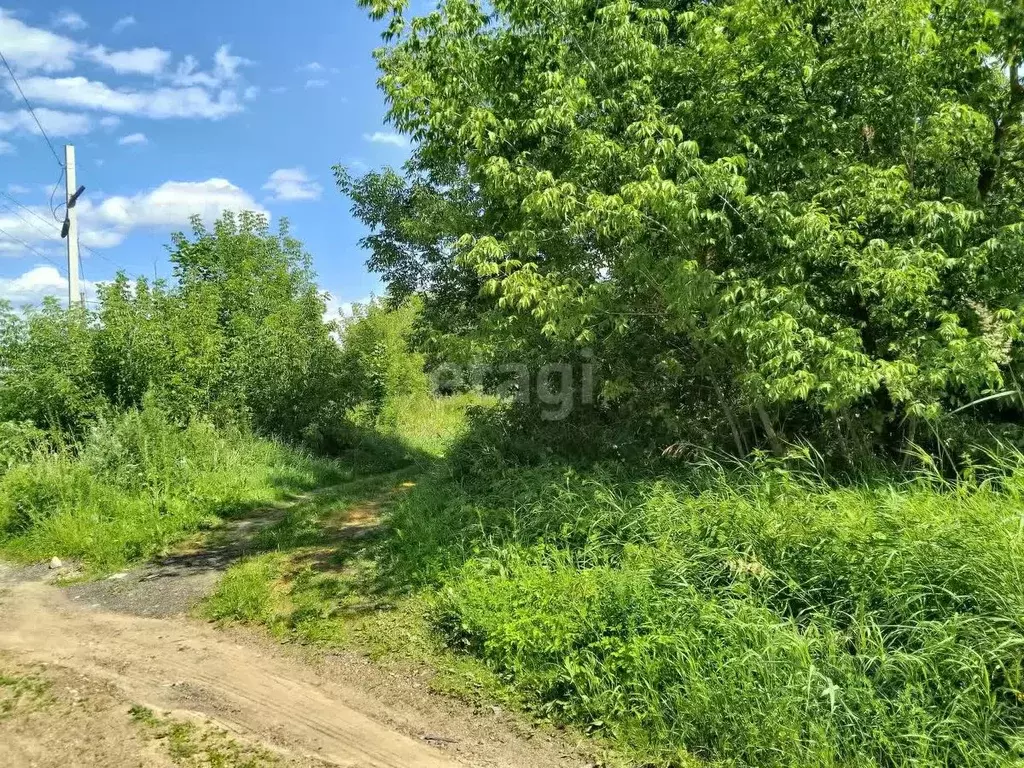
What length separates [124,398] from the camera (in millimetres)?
10234

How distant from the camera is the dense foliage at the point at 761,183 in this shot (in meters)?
5.03

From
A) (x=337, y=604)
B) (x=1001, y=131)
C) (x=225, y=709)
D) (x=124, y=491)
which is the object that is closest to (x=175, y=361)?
(x=124, y=491)

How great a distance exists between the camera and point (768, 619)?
3848mm

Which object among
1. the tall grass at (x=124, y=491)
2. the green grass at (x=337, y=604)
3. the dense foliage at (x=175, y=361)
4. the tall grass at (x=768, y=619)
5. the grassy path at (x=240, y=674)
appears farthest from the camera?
the dense foliage at (x=175, y=361)

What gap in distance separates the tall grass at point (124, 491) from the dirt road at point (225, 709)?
86.0 inches

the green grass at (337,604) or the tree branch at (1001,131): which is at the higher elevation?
the tree branch at (1001,131)

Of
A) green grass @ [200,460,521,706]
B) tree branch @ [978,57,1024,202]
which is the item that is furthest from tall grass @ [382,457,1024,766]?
tree branch @ [978,57,1024,202]

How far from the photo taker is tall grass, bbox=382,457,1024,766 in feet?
10.3

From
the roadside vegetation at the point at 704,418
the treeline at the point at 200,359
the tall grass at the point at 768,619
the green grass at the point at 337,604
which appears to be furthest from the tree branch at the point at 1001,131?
the treeline at the point at 200,359

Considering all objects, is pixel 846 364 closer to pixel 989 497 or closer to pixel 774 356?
pixel 774 356

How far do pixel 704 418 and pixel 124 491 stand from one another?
7.07 m

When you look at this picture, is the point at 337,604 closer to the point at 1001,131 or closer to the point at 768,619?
the point at 768,619

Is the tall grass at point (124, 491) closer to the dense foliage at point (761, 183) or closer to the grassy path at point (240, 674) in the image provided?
the grassy path at point (240, 674)

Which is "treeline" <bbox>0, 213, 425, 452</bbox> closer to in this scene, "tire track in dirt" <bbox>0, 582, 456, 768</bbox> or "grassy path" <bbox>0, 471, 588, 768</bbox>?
"grassy path" <bbox>0, 471, 588, 768</bbox>
